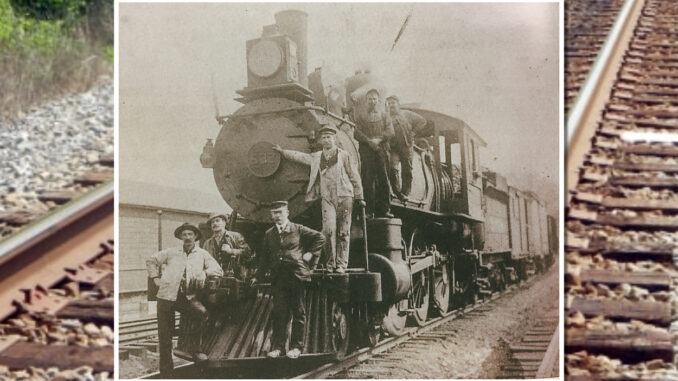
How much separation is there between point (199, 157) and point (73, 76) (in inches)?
77.7

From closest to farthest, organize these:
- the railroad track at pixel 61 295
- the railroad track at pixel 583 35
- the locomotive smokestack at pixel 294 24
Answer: the railroad track at pixel 61 295, the locomotive smokestack at pixel 294 24, the railroad track at pixel 583 35

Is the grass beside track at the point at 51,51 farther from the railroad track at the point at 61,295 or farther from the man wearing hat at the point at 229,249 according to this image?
the man wearing hat at the point at 229,249

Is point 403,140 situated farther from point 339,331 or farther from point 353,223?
point 339,331

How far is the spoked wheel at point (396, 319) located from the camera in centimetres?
362

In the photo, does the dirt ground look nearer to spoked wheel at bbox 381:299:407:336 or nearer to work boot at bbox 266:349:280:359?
spoked wheel at bbox 381:299:407:336

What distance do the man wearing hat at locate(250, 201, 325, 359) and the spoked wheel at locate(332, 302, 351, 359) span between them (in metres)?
0.16

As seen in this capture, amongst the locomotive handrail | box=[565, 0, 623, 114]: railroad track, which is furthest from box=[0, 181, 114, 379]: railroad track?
box=[565, 0, 623, 114]: railroad track

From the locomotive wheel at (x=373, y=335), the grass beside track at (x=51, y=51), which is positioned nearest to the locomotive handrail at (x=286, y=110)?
the locomotive wheel at (x=373, y=335)

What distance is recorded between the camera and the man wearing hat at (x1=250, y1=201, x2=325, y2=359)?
349 cm

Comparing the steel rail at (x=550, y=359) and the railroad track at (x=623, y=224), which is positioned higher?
the railroad track at (x=623, y=224)

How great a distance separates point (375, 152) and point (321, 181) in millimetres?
338

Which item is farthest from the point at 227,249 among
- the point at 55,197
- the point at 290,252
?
the point at 55,197

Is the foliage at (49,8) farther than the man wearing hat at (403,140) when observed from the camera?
Yes

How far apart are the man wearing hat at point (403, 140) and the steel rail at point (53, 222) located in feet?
5.11
